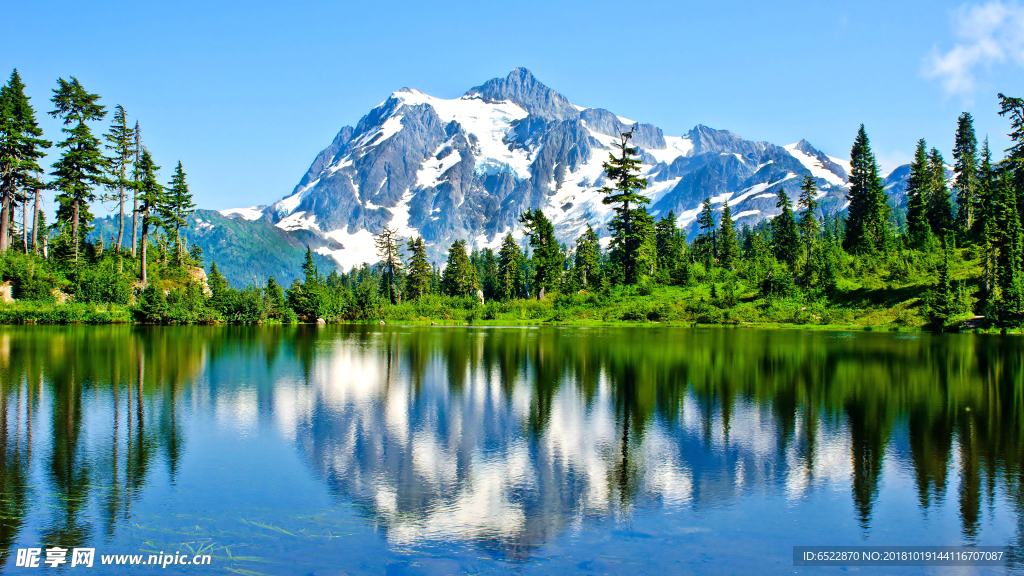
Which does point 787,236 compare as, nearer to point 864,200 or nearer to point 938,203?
point 864,200

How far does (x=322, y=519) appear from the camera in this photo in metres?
11.3

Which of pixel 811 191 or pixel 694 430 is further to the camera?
pixel 811 191

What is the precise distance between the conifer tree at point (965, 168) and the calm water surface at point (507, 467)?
73504 millimetres

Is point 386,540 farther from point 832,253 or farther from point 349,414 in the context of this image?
point 832,253

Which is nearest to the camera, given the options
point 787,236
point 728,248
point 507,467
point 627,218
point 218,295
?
point 507,467

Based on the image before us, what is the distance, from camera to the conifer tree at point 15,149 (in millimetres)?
61875

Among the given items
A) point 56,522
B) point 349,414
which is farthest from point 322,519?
point 349,414

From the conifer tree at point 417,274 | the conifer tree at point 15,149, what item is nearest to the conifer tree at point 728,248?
the conifer tree at point 417,274

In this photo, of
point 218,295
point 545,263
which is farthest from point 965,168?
point 218,295

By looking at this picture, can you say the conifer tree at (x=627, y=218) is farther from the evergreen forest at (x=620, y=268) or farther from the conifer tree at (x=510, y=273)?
the conifer tree at (x=510, y=273)

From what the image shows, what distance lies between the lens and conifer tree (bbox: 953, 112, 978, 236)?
8812 centimetres

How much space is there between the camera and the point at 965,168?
91125 millimetres

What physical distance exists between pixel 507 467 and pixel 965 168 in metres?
105

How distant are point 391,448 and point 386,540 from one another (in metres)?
5.81
